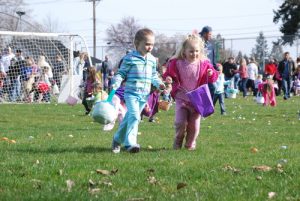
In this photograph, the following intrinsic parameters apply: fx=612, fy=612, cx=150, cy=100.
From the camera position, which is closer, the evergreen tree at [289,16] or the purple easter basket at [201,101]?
the purple easter basket at [201,101]

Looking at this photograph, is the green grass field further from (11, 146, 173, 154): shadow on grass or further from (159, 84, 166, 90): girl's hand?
(159, 84, 166, 90): girl's hand

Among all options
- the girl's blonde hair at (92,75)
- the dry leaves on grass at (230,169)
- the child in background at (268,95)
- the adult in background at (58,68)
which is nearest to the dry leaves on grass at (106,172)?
the dry leaves on grass at (230,169)

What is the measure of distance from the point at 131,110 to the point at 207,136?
8.90 feet

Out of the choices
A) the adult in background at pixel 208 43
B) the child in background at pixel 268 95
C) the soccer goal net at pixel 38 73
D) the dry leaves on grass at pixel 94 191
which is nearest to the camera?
the dry leaves on grass at pixel 94 191

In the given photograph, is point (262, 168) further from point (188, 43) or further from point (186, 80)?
point (188, 43)

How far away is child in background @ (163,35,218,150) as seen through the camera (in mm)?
8422

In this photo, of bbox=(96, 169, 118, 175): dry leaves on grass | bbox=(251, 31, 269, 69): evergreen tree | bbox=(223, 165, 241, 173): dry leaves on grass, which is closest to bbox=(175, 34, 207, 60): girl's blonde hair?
bbox=(223, 165, 241, 173): dry leaves on grass

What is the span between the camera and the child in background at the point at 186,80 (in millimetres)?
8422

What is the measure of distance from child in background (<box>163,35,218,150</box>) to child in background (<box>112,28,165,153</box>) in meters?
0.46

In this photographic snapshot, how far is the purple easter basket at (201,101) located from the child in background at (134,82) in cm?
63

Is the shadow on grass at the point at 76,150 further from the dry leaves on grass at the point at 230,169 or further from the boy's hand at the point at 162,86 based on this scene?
the dry leaves on grass at the point at 230,169

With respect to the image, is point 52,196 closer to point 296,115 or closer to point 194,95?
point 194,95

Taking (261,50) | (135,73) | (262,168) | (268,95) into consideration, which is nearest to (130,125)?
(135,73)

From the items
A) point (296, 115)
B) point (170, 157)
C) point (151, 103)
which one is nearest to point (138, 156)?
point (170, 157)
